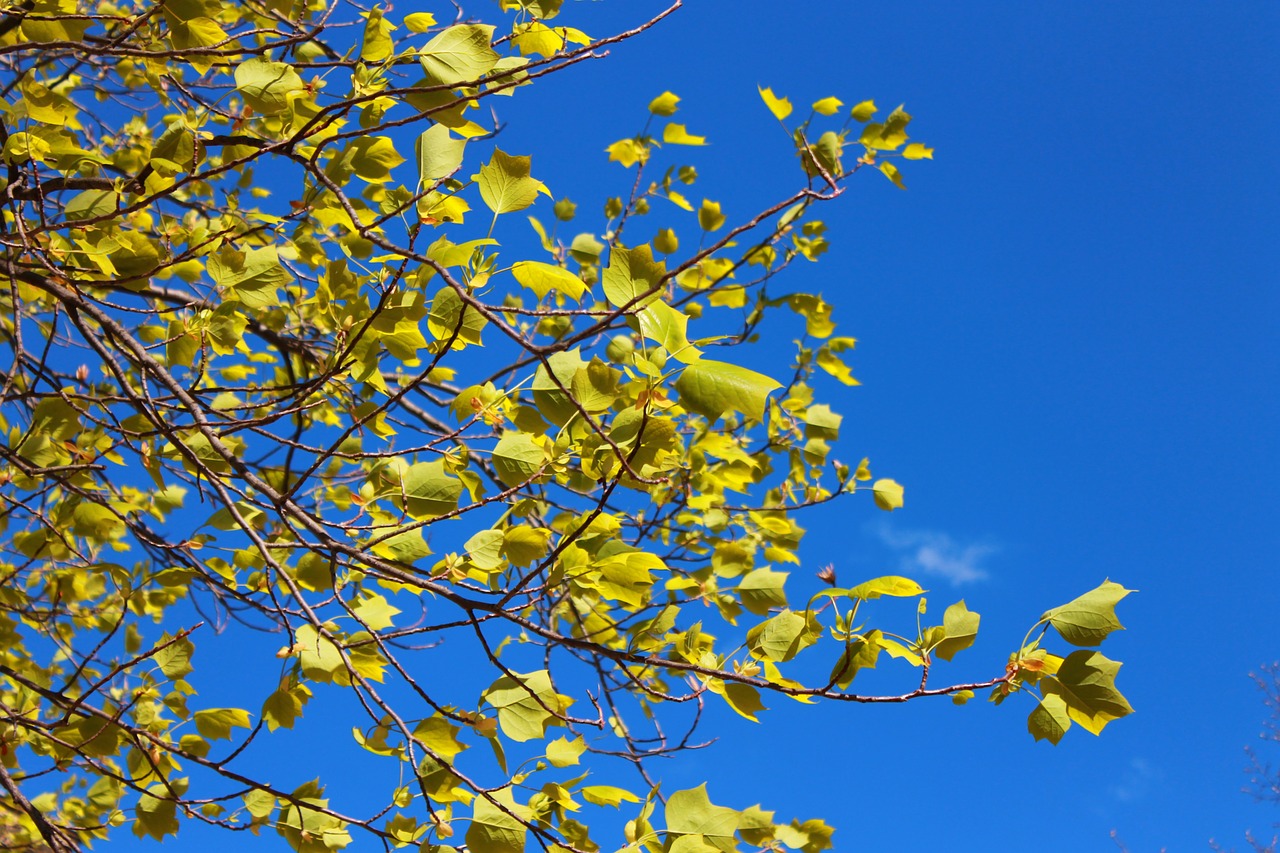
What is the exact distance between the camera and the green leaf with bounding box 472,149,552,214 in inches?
50.3

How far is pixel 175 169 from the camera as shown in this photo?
169 cm

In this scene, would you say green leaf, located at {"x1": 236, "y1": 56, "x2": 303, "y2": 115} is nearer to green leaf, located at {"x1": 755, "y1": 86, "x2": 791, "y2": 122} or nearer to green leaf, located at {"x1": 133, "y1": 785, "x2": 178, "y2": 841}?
green leaf, located at {"x1": 755, "y1": 86, "x2": 791, "y2": 122}

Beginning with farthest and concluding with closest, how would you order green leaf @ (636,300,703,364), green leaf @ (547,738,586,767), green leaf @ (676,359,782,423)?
green leaf @ (547,738,586,767), green leaf @ (636,300,703,364), green leaf @ (676,359,782,423)

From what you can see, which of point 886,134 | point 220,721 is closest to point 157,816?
point 220,721

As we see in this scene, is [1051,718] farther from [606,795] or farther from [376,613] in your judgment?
[376,613]

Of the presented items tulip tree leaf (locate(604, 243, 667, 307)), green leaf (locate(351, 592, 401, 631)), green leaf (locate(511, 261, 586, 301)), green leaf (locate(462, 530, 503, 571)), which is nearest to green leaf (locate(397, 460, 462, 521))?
green leaf (locate(462, 530, 503, 571))

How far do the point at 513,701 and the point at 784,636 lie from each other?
1.88 ft

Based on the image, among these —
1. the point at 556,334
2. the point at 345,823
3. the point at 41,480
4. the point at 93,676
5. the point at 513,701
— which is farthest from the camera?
the point at 93,676

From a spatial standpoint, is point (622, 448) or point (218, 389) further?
point (218, 389)

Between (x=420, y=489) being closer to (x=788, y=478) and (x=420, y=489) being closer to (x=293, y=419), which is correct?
(x=293, y=419)

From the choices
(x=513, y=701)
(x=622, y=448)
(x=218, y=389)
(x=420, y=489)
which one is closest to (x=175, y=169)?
(x=218, y=389)

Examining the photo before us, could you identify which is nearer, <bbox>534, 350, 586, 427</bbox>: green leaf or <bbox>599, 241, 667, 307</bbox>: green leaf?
<bbox>599, 241, 667, 307</bbox>: green leaf

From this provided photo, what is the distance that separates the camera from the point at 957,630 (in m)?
1.28

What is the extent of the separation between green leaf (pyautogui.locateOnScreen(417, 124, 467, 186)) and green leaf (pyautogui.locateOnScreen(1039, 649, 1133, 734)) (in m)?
1.22
